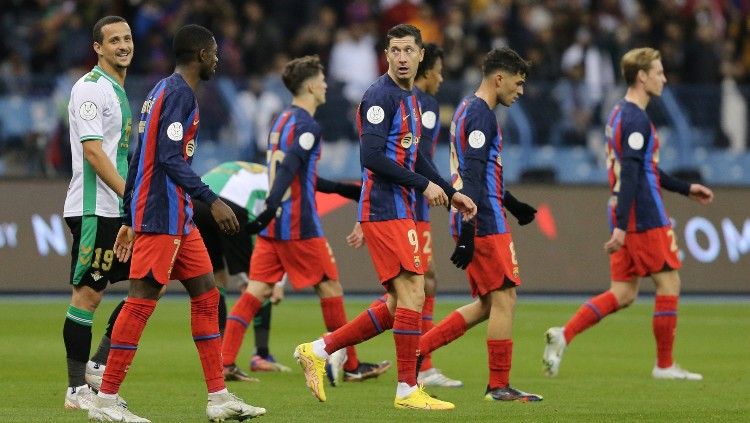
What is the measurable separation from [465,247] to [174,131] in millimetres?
2016

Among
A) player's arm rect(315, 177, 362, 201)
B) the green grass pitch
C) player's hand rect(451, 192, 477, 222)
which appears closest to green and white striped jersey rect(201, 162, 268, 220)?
player's arm rect(315, 177, 362, 201)

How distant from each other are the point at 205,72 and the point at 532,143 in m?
10.8

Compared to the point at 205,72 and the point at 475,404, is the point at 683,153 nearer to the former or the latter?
the point at 475,404

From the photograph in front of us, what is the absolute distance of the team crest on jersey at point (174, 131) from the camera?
7910 mm

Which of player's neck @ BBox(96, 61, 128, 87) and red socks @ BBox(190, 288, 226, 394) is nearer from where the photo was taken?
red socks @ BBox(190, 288, 226, 394)

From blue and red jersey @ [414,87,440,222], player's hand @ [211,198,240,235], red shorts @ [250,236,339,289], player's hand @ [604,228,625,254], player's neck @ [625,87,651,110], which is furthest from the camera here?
player's neck @ [625,87,651,110]

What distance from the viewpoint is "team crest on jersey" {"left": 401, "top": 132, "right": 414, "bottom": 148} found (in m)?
8.93

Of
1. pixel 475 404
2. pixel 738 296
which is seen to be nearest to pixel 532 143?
pixel 738 296

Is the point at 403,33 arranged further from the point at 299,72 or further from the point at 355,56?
the point at 355,56

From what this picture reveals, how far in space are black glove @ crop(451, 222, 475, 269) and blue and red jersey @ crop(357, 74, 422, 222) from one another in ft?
1.16

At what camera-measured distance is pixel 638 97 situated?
1151 cm

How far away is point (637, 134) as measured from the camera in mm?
11266

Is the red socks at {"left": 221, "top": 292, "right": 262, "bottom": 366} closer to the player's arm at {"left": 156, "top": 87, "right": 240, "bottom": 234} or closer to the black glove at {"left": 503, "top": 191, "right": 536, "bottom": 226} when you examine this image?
the black glove at {"left": 503, "top": 191, "right": 536, "bottom": 226}

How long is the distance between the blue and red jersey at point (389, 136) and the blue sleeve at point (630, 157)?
270 cm
